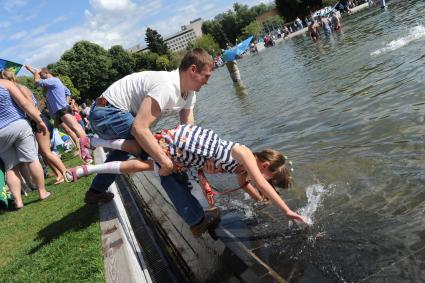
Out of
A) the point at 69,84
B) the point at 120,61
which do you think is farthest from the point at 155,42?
the point at 69,84

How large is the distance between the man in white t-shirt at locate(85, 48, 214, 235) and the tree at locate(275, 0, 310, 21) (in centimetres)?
7362

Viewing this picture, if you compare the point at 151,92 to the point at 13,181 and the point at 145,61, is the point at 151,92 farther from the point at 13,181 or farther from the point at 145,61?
the point at 145,61

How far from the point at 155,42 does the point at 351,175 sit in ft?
331

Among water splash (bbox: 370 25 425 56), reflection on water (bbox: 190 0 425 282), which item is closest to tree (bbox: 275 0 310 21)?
water splash (bbox: 370 25 425 56)

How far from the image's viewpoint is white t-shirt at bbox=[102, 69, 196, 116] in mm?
4160

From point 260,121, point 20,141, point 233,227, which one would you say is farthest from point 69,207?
point 260,121

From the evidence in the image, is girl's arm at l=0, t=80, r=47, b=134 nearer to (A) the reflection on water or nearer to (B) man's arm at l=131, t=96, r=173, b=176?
(A) the reflection on water

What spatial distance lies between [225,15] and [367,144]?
120318mm

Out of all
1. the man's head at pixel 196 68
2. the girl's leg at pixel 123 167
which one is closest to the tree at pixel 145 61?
the girl's leg at pixel 123 167

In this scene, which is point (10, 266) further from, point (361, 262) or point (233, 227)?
point (361, 262)

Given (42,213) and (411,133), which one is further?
(42,213)

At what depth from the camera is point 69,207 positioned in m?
6.24

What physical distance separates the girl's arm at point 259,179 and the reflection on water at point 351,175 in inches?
9.0

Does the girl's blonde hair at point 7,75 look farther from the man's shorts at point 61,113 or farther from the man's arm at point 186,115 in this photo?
the man's arm at point 186,115
